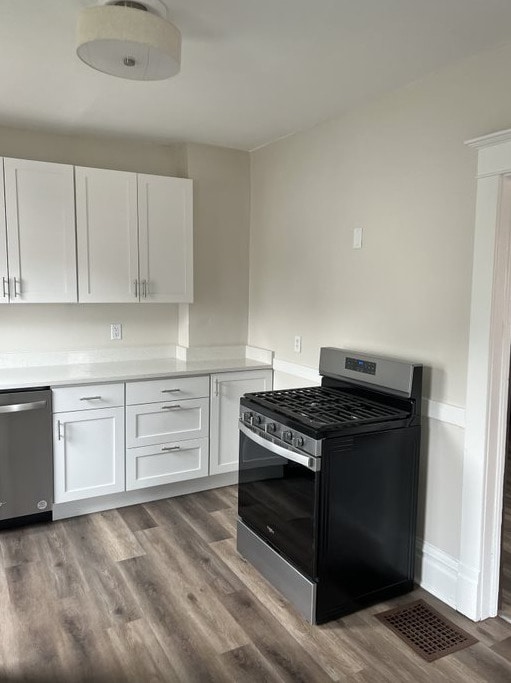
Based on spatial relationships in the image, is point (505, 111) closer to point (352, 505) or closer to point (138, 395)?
point (352, 505)

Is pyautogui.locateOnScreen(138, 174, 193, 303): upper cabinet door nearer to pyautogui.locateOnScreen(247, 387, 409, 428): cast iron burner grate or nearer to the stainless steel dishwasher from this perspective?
the stainless steel dishwasher

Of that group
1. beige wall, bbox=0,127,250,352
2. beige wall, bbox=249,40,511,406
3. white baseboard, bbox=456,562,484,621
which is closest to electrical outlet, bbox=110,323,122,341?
beige wall, bbox=0,127,250,352

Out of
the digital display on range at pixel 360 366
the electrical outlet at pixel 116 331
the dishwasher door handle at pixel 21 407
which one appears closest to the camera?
the digital display on range at pixel 360 366

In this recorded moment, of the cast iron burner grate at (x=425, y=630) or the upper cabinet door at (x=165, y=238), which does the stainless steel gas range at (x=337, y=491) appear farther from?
the upper cabinet door at (x=165, y=238)

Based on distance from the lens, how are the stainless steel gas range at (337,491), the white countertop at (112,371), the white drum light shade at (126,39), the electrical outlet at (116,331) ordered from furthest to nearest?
1. the electrical outlet at (116,331)
2. the white countertop at (112,371)
3. the stainless steel gas range at (337,491)
4. the white drum light shade at (126,39)

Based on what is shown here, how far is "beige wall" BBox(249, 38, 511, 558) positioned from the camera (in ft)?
7.83

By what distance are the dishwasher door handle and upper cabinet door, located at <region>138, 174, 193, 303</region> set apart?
965mm

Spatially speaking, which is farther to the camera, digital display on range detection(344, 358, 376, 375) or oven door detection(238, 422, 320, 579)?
digital display on range detection(344, 358, 376, 375)

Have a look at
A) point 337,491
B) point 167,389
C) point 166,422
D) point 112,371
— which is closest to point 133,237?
point 112,371

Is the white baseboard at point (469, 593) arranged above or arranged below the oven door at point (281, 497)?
below

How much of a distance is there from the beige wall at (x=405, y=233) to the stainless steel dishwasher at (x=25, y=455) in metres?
1.63

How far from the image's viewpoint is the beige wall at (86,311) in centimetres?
349

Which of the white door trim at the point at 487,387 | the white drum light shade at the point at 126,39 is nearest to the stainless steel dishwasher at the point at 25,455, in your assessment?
the white drum light shade at the point at 126,39

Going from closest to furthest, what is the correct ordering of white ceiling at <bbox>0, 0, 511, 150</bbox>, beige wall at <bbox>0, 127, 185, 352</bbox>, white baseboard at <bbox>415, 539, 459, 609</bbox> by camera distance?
1. white ceiling at <bbox>0, 0, 511, 150</bbox>
2. white baseboard at <bbox>415, 539, 459, 609</bbox>
3. beige wall at <bbox>0, 127, 185, 352</bbox>
